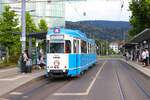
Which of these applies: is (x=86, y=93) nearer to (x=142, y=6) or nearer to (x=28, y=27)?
(x=142, y=6)

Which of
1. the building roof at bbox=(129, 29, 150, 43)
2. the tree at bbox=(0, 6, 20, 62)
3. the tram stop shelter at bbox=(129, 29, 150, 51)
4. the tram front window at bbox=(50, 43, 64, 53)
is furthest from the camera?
the tree at bbox=(0, 6, 20, 62)

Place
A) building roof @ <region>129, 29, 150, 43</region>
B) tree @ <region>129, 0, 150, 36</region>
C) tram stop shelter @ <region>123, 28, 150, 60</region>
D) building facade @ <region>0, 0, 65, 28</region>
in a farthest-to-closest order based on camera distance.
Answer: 1. building facade @ <region>0, 0, 65, 28</region>
2. tree @ <region>129, 0, 150, 36</region>
3. tram stop shelter @ <region>123, 28, 150, 60</region>
4. building roof @ <region>129, 29, 150, 43</region>

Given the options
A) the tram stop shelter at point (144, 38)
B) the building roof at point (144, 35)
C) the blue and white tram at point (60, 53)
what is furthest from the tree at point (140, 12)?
the blue and white tram at point (60, 53)

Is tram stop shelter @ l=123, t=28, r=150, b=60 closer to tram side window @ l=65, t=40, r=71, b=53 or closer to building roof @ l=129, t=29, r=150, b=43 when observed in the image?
building roof @ l=129, t=29, r=150, b=43

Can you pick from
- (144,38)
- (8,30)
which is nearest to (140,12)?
(144,38)

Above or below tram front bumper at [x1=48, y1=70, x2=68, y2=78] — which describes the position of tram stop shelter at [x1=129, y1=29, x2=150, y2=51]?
above

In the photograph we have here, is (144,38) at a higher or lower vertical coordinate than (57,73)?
higher

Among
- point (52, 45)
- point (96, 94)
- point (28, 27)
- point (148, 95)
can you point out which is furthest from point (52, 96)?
point (28, 27)

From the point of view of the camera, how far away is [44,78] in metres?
28.9

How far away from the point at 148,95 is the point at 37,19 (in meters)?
93.0

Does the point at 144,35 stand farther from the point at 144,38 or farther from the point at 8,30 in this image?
the point at 8,30

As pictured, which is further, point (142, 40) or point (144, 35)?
point (142, 40)

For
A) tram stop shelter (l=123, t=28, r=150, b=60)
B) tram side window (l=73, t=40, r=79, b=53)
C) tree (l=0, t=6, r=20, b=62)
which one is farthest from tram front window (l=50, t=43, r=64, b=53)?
tree (l=0, t=6, r=20, b=62)

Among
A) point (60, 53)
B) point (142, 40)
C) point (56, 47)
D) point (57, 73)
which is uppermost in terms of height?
point (142, 40)
